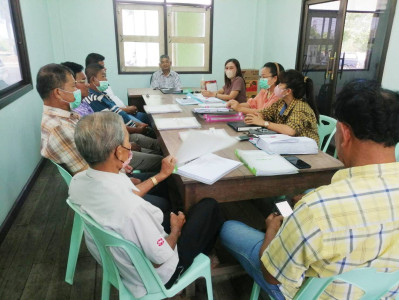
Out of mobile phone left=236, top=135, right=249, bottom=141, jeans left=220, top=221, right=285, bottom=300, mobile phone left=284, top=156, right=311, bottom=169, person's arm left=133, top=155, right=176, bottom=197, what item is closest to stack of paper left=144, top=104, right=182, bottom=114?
mobile phone left=236, top=135, right=249, bottom=141

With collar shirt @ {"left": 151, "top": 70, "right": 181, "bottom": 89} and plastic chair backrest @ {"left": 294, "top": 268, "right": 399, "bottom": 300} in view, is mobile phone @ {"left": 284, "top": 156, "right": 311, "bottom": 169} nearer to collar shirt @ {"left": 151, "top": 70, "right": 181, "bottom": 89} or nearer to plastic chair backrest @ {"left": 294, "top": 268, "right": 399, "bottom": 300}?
plastic chair backrest @ {"left": 294, "top": 268, "right": 399, "bottom": 300}

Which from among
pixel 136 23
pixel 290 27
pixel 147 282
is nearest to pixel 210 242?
pixel 147 282

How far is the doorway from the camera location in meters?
3.66

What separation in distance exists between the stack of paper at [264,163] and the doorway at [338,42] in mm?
2323

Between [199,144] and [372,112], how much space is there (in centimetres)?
108

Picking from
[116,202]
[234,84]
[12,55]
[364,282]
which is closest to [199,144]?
[116,202]

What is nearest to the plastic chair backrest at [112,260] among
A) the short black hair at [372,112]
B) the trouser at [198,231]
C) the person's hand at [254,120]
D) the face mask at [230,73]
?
the trouser at [198,231]

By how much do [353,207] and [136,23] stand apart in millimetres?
5350

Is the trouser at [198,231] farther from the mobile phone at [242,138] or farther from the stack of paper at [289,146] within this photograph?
the mobile phone at [242,138]

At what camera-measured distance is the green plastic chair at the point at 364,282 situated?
731 millimetres

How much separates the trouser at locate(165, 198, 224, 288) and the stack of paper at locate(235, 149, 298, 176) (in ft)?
0.86

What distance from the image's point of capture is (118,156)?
1.05 meters

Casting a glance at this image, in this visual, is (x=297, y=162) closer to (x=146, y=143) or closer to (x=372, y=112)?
(x=372, y=112)

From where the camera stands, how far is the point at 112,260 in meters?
0.97
